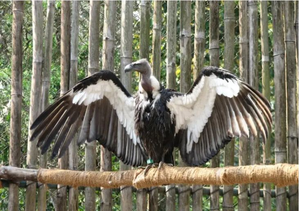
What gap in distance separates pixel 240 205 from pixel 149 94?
879 millimetres

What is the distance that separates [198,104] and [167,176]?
0.61 m

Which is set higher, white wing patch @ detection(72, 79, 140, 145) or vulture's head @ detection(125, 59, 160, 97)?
vulture's head @ detection(125, 59, 160, 97)

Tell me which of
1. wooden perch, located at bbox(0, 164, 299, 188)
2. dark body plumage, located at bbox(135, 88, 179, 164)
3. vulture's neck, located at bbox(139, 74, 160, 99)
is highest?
vulture's neck, located at bbox(139, 74, 160, 99)

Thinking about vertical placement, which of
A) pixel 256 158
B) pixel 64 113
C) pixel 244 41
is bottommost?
pixel 256 158

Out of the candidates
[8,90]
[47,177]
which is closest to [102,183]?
[47,177]

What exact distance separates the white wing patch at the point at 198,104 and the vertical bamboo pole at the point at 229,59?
353 millimetres

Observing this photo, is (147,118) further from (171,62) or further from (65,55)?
(65,55)

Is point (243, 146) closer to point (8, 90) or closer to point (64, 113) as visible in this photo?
point (64, 113)

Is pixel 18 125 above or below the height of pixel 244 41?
below

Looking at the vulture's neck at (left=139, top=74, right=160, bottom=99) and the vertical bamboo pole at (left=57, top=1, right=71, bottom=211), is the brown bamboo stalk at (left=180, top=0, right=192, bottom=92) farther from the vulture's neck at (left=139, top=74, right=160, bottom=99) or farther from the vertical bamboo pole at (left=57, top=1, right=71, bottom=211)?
the vertical bamboo pole at (left=57, top=1, right=71, bottom=211)

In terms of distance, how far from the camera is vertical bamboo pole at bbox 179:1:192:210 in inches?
147

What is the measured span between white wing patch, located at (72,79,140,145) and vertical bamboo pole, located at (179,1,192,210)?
0.39 meters

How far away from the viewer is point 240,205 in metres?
3.72

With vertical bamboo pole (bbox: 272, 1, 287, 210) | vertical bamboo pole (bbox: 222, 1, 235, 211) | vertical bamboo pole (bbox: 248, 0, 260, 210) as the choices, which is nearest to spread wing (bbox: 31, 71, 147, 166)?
vertical bamboo pole (bbox: 222, 1, 235, 211)
